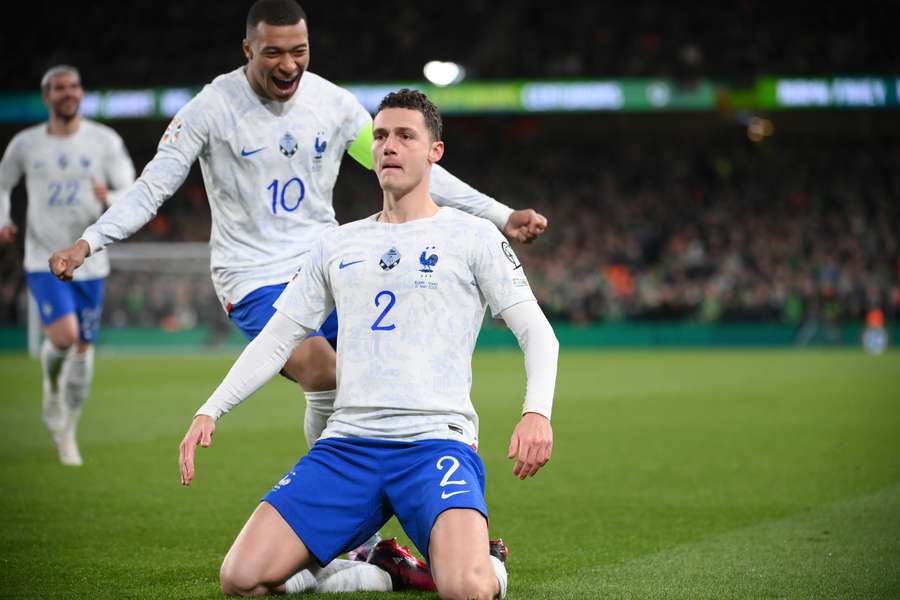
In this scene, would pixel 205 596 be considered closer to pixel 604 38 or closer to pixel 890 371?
pixel 890 371

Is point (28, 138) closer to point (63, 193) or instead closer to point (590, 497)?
point (63, 193)

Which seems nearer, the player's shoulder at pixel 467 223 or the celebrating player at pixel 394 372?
the celebrating player at pixel 394 372

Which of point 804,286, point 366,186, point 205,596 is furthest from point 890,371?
point 366,186

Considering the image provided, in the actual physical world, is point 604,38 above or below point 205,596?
above

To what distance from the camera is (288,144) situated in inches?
229

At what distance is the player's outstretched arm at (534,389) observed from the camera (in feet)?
13.8

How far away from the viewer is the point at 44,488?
25.3 ft

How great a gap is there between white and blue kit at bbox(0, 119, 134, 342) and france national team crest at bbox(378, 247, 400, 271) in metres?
5.02

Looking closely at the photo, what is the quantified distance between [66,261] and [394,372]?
146 centimetres

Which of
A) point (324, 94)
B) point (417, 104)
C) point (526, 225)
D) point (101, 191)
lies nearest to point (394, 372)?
point (417, 104)

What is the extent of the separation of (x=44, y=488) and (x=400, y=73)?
2761 cm

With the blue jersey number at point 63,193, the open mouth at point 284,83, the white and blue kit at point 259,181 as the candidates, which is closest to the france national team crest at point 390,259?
the white and blue kit at point 259,181

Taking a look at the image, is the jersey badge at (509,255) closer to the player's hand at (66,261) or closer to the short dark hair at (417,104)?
the short dark hair at (417,104)

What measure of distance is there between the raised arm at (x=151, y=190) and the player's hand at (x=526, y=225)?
5.17 ft
